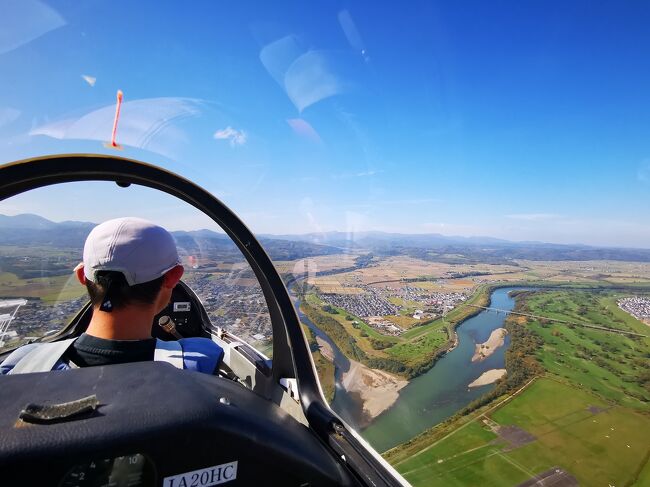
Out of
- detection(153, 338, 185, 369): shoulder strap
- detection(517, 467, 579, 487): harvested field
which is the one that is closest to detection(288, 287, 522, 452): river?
detection(517, 467, 579, 487): harvested field

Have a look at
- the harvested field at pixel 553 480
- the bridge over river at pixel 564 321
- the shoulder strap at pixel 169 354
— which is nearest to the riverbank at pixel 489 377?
the harvested field at pixel 553 480

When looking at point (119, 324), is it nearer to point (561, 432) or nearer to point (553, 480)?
point (553, 480)

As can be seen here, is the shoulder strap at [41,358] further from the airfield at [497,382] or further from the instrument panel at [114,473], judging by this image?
the airfield at [497,382]

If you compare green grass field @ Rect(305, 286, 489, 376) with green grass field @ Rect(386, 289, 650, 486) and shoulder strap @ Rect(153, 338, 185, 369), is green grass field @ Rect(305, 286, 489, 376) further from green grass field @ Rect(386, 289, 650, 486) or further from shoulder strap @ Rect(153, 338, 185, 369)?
shoulder strap @ Rect(153, 338, 185, 369)

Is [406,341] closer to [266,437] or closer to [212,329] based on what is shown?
[212,329]

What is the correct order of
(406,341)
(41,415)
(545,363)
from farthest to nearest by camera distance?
(406,341), (545,363), (41,415)

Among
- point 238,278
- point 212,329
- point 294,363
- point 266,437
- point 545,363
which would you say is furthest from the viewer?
point 545,363

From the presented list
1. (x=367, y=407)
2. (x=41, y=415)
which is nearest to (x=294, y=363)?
(x=41, y=415)
